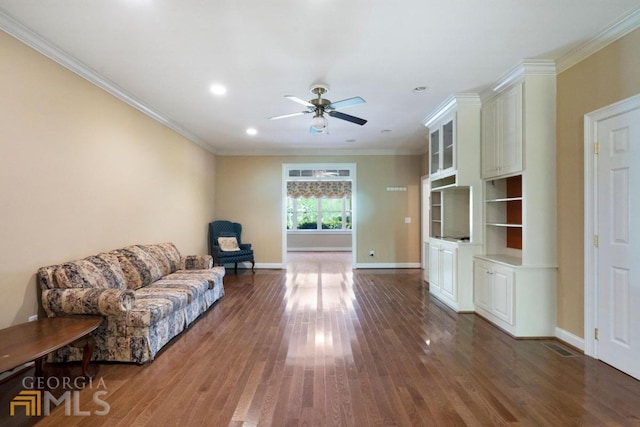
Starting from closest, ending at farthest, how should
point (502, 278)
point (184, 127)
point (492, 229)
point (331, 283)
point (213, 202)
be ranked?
point (502, 278) < point (492, 229) < point (184, 127) < point (331, 283) < point (213, 202)

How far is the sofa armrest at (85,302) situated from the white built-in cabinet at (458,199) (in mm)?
3835

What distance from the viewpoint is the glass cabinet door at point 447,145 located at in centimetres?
432

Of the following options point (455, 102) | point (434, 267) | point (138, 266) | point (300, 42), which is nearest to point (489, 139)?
point (455, 102)

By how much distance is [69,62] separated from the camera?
2943 mm

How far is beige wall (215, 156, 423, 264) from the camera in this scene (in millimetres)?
7277

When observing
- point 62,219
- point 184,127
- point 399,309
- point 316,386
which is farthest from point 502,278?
point 184,127

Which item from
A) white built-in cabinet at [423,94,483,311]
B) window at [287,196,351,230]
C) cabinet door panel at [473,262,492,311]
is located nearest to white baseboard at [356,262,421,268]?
white built-in cabinet at [423,94,483,311]

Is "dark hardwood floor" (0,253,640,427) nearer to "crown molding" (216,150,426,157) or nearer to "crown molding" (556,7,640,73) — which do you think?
"crown molding" (556,7,640,73)

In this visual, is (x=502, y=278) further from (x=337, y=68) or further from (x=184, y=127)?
(x=184, y=127)

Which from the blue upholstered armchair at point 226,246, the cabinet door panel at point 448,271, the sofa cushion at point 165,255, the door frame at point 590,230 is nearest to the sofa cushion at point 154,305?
the sofa cushion at point 165,255

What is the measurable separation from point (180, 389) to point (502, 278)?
3.36 m

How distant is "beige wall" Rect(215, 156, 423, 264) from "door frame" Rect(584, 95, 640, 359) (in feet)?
14.8

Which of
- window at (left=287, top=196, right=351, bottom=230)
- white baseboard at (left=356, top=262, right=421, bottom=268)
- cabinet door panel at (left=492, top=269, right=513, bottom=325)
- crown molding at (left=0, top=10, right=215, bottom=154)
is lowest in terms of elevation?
white baseboard at (left=356, top=262, right=421, bottom=268)

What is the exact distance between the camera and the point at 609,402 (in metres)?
2.09
